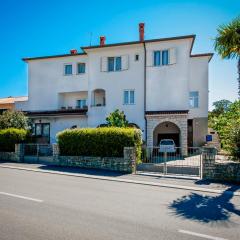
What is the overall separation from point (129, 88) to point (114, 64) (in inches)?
120

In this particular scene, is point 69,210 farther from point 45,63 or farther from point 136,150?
point 45,63

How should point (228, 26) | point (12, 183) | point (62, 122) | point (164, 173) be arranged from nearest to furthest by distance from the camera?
point (12, 183), point (228, 26), point (164, 173), point (62, 122)

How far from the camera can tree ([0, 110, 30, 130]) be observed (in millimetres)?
25203

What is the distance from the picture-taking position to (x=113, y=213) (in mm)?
7367

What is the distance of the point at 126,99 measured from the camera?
2758cm

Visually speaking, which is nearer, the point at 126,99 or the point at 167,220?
the point at 167,220

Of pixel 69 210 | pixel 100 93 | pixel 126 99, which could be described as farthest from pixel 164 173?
pixel 100 93

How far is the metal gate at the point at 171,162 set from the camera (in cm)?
1602

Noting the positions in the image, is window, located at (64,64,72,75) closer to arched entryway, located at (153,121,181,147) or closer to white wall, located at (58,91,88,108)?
white wall, located at (58,91,88,108)

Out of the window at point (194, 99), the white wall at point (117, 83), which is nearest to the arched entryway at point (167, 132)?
the window at point (194, 99)

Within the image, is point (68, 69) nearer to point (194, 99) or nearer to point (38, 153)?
point (38, 153)

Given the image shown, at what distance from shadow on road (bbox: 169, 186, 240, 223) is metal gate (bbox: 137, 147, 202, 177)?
528 cm

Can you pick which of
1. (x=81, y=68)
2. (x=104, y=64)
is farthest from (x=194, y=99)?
(x=81, y=68)

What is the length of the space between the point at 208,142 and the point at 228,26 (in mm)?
19705
